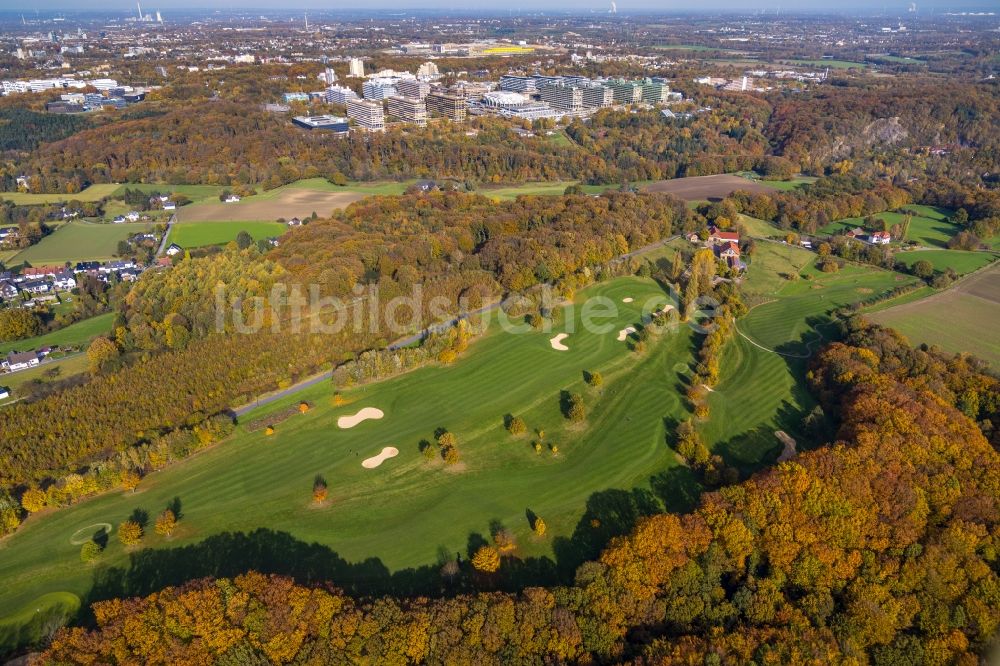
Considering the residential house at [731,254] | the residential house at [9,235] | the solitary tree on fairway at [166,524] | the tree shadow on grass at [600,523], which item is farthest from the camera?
the residential house at [9,235]

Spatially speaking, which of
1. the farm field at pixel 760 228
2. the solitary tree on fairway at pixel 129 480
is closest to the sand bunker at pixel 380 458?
the solitary tree on fairway at pixel 129 480

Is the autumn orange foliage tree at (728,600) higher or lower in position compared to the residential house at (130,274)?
lower

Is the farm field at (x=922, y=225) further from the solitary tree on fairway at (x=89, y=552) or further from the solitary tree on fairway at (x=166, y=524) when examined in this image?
the solitary tree on fairway at (x=89, y=552)

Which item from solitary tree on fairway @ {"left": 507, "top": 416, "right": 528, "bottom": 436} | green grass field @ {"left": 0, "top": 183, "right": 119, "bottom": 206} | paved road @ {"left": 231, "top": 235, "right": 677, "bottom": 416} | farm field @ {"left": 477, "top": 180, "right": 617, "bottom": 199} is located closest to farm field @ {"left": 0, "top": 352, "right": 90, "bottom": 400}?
paved road @ {"left": 231, "top": 235, "right": 677, "bottom": 416}

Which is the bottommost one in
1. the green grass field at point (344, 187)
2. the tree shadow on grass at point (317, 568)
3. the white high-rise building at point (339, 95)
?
the tree shadow on grass at point (317, 568)

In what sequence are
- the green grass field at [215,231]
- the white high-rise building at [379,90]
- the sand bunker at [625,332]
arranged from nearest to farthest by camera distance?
the sand bunker at [625,332], the green grass field at [215,231], the white high-rise building at [379,90]

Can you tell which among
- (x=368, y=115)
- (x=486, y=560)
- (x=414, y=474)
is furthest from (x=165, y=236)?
(x=486, y=560)
